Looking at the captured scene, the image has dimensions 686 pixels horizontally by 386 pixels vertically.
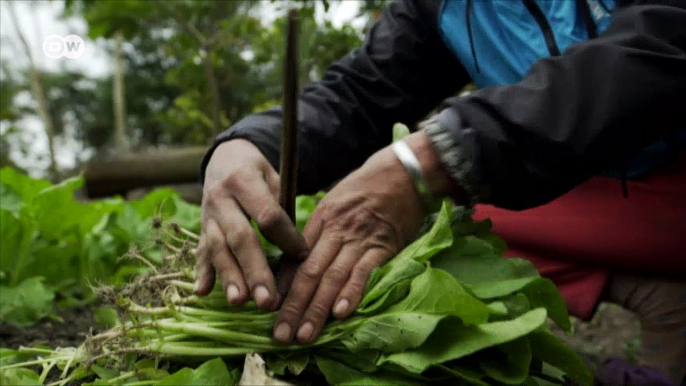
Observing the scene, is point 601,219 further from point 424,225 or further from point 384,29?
point 384,29

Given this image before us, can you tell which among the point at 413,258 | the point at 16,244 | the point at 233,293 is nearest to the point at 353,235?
the point at 413,258

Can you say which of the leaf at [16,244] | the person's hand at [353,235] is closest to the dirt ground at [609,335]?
the person's hand at [353,235]

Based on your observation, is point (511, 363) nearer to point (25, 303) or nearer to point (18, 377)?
point (18, 377)

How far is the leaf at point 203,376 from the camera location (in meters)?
0.96

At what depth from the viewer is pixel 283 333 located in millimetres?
996

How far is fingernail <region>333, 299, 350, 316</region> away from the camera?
1011 millimetres

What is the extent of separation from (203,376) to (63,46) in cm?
74

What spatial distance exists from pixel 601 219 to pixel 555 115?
46cm

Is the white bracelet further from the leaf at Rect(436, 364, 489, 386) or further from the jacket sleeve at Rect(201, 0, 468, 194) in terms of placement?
the jacket sleeve at Rect(201, 0, 468, 194)

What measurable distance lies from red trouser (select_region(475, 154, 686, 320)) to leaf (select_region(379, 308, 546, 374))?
24.7 inches

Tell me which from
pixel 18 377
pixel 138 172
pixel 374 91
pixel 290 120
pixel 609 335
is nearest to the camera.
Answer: pixel 290 120

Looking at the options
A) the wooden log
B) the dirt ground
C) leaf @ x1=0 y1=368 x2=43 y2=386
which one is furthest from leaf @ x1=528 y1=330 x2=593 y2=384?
the wooden log

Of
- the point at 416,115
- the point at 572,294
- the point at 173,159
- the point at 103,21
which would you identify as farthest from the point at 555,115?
the point at 173,159

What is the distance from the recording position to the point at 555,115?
1.10 meters
